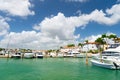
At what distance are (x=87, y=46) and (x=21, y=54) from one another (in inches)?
2487

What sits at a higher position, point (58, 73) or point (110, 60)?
point (110, 60)

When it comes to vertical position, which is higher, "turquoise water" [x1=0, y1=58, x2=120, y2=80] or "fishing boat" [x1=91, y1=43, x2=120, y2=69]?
"fishing boat" [x1=91, y1=43, x2=120, y2=69]

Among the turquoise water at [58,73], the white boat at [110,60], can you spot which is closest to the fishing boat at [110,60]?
the white boat at [110,60]

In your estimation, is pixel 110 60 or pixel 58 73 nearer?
pixel 58 73

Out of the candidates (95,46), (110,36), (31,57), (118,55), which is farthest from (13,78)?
(95,46)

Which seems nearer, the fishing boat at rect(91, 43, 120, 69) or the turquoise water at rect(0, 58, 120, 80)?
the turquoise water at rect(0, 58, 120, 80)

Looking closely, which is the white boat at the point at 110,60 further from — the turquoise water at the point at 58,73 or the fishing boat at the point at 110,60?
the turquoise water at the point at 58,73

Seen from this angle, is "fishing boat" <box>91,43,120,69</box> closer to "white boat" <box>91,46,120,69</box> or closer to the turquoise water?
"white boat" <box>91,46,120,69</box>

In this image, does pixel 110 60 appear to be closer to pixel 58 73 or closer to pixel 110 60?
pixel 110 60

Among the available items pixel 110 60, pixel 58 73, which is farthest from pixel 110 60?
pixel 58 73

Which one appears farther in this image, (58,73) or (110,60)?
(110,60)

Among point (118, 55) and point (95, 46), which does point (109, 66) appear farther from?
point (95, 46)

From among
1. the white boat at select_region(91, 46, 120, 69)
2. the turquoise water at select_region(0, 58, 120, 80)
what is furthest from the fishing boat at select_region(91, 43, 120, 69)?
the turquoise water at select_region(0, 58, 120, 80)

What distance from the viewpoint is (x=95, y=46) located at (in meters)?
168
